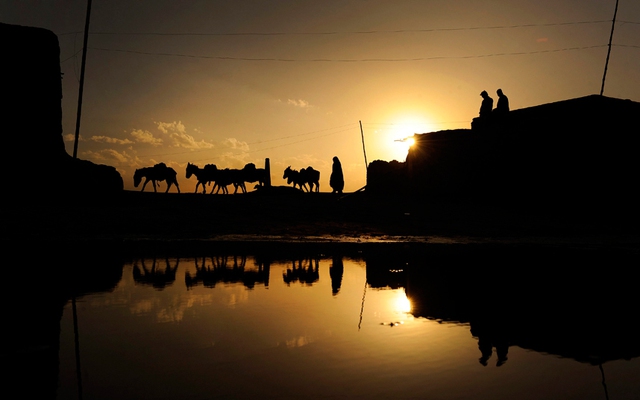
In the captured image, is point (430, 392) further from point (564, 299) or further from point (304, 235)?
point (304, 235)

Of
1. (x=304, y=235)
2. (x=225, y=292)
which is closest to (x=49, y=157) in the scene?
(x=304, y=235)

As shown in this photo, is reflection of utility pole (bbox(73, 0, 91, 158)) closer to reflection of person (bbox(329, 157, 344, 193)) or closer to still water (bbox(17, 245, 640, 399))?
reflection of person (bbox(329, 157, 344, 193))

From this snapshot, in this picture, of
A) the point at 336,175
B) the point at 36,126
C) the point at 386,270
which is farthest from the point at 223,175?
the point at 386,270

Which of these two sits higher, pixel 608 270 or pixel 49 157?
pixel 49 157

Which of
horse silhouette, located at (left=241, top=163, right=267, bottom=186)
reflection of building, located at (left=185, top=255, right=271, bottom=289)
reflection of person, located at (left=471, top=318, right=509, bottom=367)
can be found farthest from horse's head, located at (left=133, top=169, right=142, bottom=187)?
reflection of person, located at (left=471, top=318, right=509, bottom=367)

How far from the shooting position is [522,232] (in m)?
18.0

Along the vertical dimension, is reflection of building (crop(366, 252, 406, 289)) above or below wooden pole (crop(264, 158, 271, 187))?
below

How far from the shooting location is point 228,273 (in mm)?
8320

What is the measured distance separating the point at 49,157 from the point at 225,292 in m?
16.4

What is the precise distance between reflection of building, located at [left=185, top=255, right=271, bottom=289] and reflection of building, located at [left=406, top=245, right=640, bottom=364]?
2.27 m

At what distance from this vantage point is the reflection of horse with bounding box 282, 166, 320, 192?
1577 inches

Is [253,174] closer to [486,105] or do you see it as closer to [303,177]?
[303,177]

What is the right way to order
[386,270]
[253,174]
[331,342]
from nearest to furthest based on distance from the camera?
[331,342] → [386,270] → [253,174]

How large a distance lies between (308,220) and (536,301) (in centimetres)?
1206
